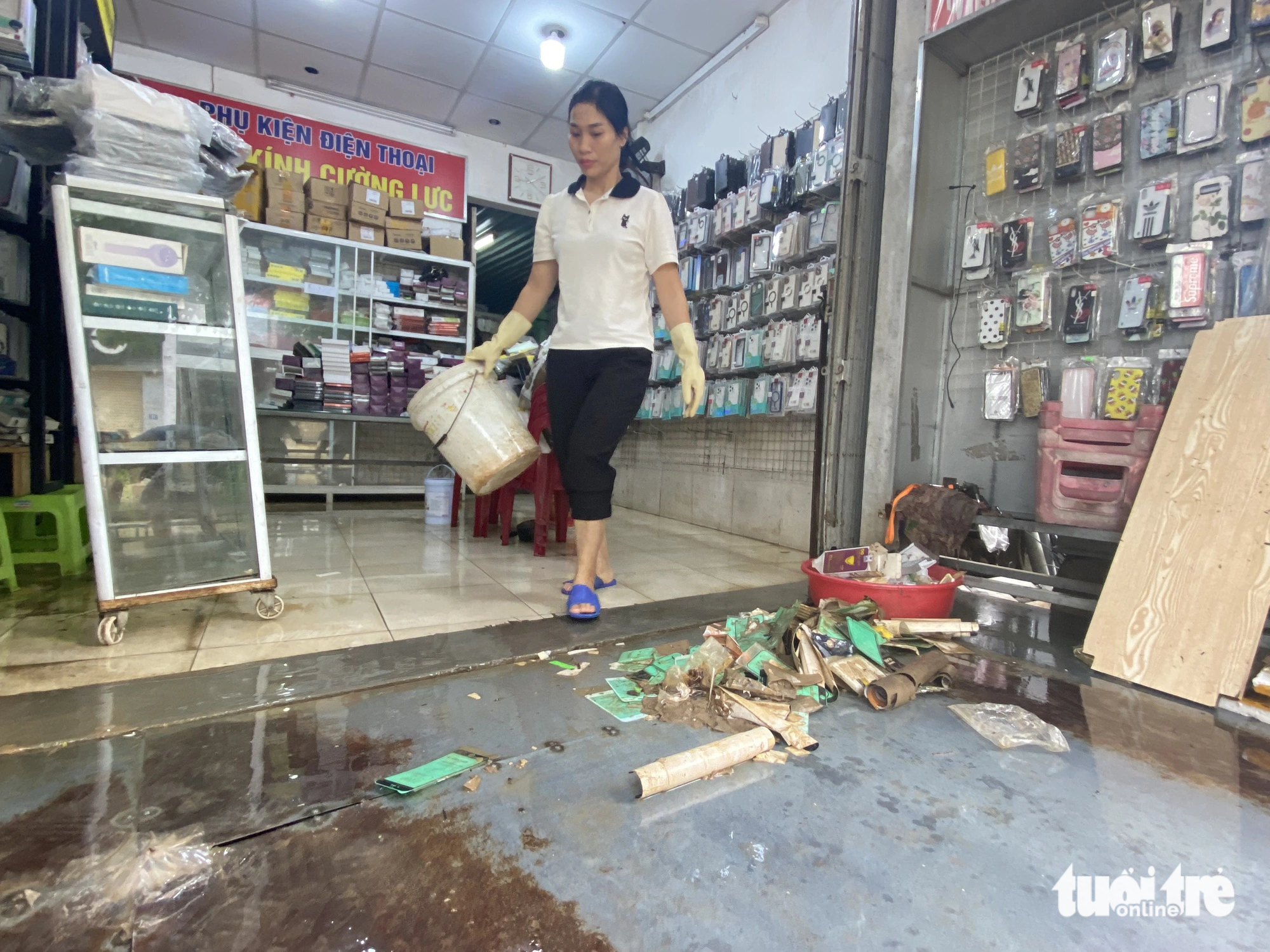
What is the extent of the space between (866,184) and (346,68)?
14.9 ft

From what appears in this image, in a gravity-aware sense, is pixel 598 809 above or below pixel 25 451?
below

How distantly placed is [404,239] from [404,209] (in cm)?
29

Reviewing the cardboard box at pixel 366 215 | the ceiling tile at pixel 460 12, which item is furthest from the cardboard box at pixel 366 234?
the ceiling tile at pixel 460 12

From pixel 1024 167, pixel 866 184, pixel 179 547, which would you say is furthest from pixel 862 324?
pixel 179 547

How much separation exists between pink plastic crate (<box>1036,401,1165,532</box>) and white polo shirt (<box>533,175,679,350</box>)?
1.44 meters

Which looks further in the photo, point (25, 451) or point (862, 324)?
point (862, 324)

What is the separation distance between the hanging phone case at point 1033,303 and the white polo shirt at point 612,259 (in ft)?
5.14

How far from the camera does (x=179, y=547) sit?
176cm

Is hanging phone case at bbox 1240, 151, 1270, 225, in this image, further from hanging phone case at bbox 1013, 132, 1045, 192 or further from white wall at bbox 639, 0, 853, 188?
white wall at bbox 639, 0, 853, 188

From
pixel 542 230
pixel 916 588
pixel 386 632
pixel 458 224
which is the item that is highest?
pixel 458 224

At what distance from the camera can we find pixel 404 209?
552 centimetres

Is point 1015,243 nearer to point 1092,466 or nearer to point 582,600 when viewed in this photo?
point 1092,466

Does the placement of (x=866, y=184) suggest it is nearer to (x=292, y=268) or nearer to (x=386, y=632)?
(x=386, y=632)

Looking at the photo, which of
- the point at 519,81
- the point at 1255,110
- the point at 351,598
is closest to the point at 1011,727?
the point at 351,598
